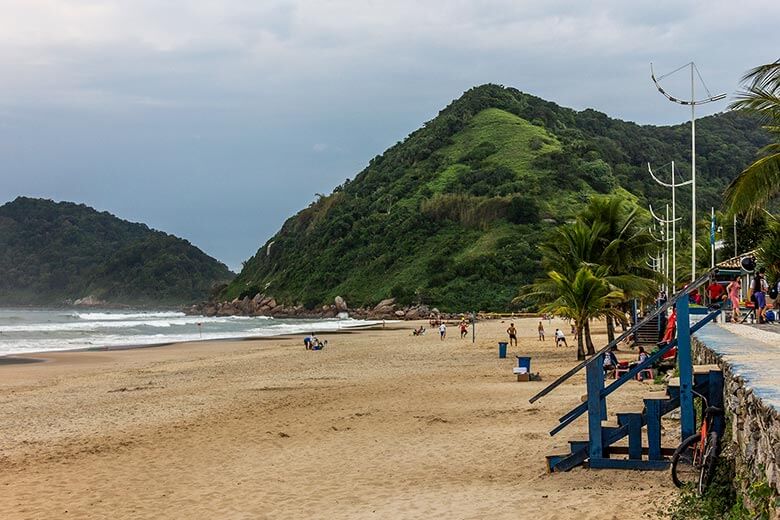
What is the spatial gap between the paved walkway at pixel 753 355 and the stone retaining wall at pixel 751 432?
0.24 feet

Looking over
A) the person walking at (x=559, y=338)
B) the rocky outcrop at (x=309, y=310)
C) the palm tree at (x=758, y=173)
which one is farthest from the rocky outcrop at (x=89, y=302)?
the palm tree at (x=758, y=173)

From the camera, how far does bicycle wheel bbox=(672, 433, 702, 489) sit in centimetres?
728

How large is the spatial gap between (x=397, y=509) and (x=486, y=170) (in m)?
97.4

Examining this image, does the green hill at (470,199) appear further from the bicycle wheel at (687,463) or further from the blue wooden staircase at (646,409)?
the bicycle wheel at (687,463)

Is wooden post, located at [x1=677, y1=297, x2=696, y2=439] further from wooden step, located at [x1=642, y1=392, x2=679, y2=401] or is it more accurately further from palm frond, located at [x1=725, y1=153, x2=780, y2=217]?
palm frond, located at [x1=725, y1=153, x2=780, y2=217]

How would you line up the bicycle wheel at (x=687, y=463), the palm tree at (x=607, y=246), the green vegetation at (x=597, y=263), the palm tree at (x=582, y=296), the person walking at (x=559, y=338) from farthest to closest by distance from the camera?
the person walking at (x=559, y=338) → the palm tree at (x=607, y=246) → the green vegetation at (x=597, y=263) → the palm tree at (x=582, y=296) → the bicycle wheel at (x=687, y=463)

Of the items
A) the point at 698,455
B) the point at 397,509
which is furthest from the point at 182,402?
the point at 698,455

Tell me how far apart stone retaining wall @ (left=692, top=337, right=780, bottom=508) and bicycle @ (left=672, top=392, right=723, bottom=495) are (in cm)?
18

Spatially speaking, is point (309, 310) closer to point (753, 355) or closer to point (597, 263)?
point (597, 263)

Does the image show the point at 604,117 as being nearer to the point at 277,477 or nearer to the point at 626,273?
the point at 626,273

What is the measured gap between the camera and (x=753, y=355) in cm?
862

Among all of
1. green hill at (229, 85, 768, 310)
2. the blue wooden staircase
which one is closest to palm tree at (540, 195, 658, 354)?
the blue wooden staircase

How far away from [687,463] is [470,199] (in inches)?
3497

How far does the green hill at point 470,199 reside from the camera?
86062 millimetres
